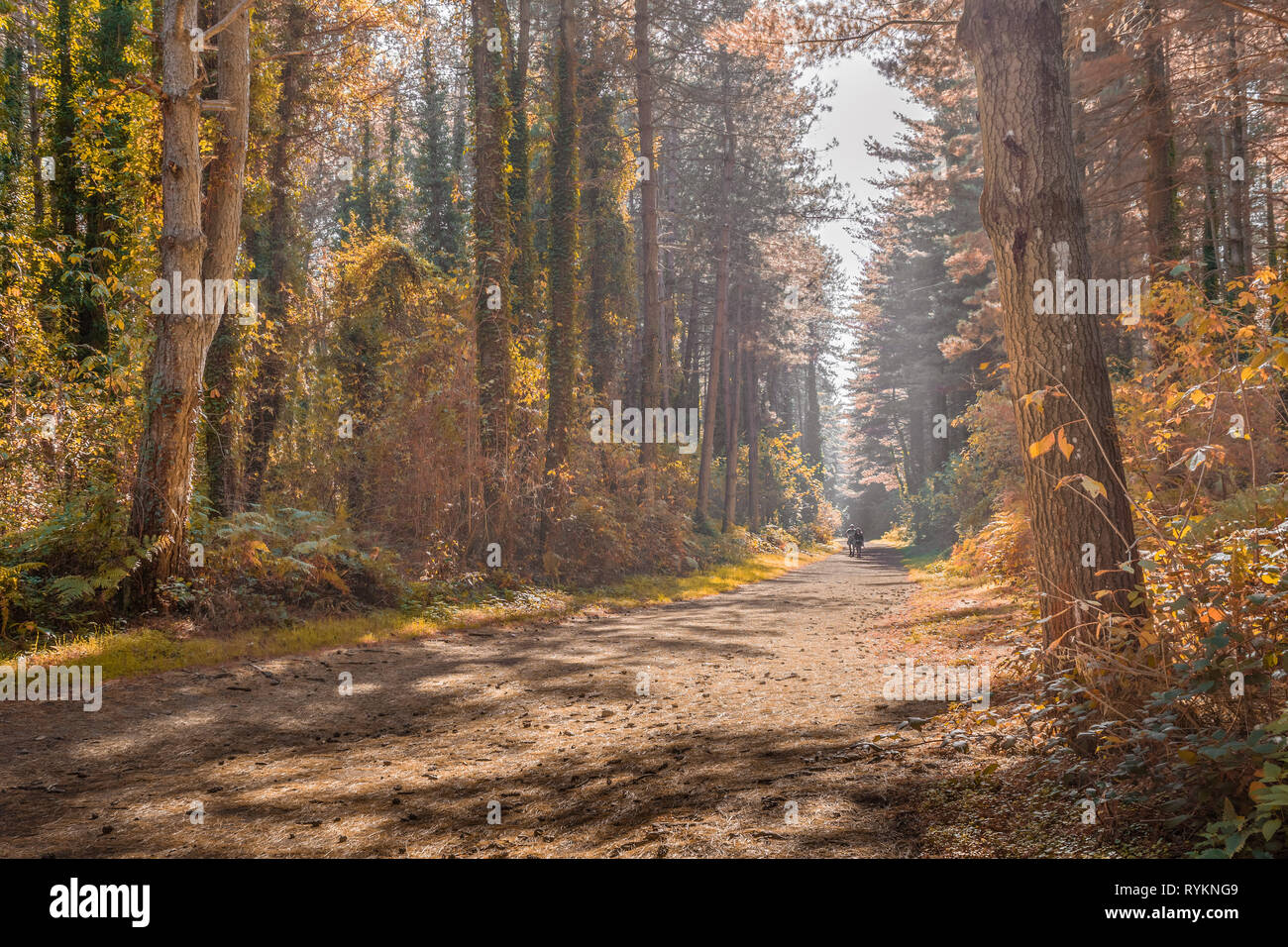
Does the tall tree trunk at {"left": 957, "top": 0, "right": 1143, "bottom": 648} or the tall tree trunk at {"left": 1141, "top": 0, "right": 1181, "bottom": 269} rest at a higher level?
the tall tree trunk at {"left": 1141, "top": 0, "right": 1181, "bottom": 269}

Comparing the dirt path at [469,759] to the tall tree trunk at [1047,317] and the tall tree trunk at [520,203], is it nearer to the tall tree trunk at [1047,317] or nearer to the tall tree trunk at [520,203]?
the tall tree trunk at [1047,317]

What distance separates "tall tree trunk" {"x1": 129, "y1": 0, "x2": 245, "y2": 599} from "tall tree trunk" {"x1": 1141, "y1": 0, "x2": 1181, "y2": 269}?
47.7ft

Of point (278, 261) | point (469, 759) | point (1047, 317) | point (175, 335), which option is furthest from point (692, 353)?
point (469, 759)

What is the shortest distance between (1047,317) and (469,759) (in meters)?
4.89

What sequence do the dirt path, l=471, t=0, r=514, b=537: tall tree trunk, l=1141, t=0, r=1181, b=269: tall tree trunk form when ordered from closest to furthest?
the dirt path, l=1141, t=0, r=1181, b=269: tall tree trunk, l=471, t=0, r=514, b=537: tall tree trunk

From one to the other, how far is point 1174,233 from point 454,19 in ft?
49.4

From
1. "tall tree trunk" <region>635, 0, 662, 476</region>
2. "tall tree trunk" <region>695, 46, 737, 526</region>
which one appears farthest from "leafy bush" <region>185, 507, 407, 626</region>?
"tall tree trunk" <region>695, 46, 737, 526</region>

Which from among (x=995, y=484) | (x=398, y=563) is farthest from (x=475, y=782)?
(x=995, y=484)

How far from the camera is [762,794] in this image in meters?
4.19

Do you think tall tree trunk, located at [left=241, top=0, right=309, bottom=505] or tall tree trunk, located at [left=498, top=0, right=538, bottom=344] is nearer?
tall tree trunk, located at [left=241, top=0, right=309, bottom=505]

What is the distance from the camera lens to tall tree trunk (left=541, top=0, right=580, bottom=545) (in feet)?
58.0

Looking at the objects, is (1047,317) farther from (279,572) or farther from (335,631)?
(279,572)

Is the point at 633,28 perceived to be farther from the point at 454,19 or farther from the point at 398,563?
the point at 398,563

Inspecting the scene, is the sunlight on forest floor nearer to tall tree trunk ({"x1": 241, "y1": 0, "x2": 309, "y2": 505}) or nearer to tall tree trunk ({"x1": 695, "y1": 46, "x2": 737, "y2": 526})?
tall tree trunk ({"x1": 241, "y1": 0, "x2": 309, "y2": 505})
